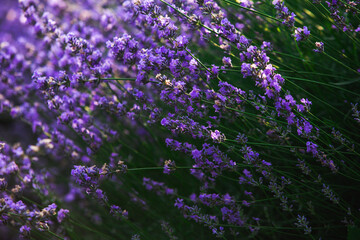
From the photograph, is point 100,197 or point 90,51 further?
point 90,51

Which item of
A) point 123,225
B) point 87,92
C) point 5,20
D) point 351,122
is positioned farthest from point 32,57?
point 351,122

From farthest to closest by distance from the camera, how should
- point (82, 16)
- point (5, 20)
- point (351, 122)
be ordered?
point (5, 20) → point (82, 16) → point (351, 122)

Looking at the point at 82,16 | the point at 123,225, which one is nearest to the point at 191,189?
the point at 123,225

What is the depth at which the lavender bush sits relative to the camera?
158cm

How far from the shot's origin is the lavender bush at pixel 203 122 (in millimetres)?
1578

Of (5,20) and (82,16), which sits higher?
(5,20)

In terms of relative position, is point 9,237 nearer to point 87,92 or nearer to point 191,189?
point 87,92

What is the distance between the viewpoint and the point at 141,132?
2.99 metres

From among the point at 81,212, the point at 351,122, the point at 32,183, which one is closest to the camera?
the point at 351,122

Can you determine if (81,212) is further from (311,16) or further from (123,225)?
(311,16)

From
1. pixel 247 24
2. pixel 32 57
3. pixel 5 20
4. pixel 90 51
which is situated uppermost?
pixel 5 20

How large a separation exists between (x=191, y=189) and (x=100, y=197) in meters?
0.91

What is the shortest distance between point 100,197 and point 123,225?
→ 778 mm

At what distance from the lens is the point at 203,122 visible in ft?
6.51
